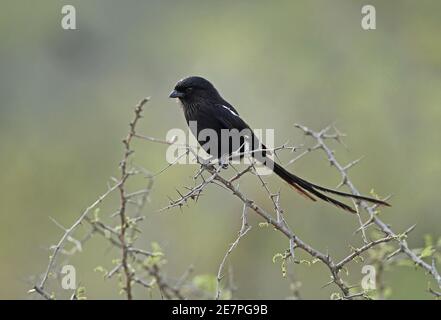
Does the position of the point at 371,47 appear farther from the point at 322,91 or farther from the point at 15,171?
the point at 15,171

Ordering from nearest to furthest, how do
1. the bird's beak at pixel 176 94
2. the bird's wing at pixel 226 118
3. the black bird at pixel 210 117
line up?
1. the black bird at pixel 210 117
2. the bird's wing at pixel 226 118
3. the bird's beak at pixel 176 94

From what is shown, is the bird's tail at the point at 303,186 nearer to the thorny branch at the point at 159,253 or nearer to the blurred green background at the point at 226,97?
the thorny branch at the point at 159,253

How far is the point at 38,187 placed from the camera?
8.97 metres

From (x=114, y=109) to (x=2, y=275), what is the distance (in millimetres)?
2303

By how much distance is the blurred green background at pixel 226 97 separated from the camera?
786 centimetres

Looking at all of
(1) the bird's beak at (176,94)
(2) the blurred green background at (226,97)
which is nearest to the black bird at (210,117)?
(1) the bird's beak at (176,94)

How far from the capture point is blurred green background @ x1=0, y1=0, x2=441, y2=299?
A: 7859 mm

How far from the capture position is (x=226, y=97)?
8.38m

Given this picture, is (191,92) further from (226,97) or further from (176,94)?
(226,97)

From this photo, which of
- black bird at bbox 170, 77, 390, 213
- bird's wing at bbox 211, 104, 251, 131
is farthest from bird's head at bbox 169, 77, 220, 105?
bird's wing at bbox 211, 104, 251, 131

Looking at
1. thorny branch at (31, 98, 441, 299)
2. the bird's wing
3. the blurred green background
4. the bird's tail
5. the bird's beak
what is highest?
the blurred green background

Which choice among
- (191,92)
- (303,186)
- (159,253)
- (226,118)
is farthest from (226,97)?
(159,253)

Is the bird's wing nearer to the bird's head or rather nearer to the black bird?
the black bird
